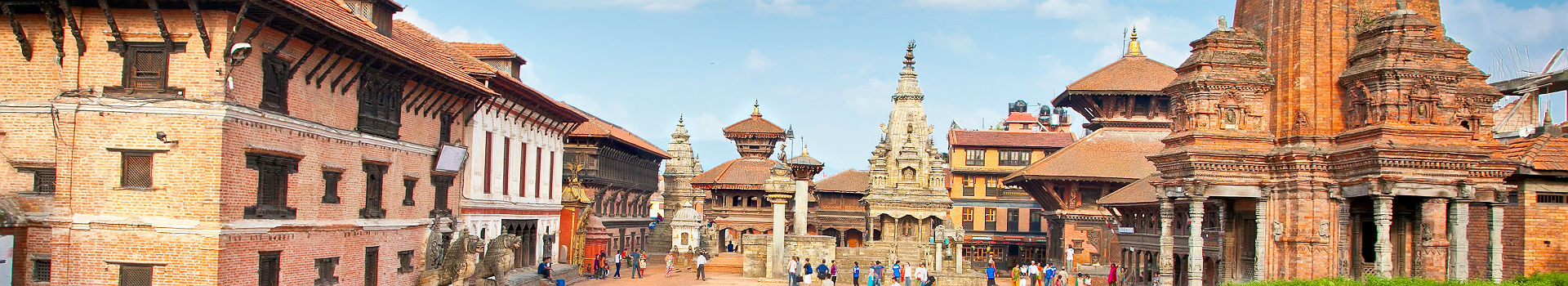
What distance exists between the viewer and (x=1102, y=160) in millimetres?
60719

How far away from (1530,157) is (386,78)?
24232mm

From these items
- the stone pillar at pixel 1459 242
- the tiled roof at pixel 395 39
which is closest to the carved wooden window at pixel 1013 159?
the tiled roof at pixel 395 39

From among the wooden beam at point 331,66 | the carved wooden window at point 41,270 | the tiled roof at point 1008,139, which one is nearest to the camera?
the carved wooden window at point 41,270

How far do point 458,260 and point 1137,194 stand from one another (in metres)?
23.3

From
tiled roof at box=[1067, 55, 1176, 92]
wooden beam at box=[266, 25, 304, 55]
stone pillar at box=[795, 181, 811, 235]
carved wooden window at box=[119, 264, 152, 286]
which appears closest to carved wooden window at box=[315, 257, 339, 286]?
carved wooden window at box=[119, 264, 152, 286]

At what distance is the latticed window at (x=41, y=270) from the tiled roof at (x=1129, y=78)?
5248 cm

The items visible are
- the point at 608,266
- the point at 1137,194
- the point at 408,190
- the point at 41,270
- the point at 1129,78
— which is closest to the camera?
the point at 41,270

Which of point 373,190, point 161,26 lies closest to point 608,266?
point 373,190

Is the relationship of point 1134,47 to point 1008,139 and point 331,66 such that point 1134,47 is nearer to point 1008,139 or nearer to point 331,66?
point 1008,139

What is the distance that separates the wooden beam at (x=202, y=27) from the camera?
65.1ft

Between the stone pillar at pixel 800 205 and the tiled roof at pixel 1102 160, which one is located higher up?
the tiled roof at pixel 1102 160

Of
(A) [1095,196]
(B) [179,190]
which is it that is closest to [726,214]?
(A) [1095,196]

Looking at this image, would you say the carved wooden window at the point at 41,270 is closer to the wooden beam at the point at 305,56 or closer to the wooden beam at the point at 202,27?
the wooden beam at the point at 202,27

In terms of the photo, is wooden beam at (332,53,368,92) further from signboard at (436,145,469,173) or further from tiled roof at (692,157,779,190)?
tiled roof at (692,157,779,190)
